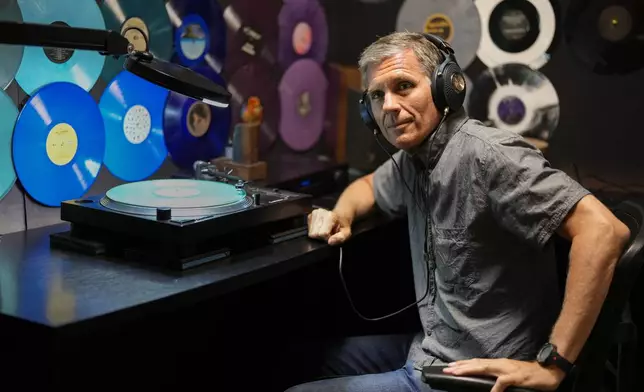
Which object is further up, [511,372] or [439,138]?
[439,138]

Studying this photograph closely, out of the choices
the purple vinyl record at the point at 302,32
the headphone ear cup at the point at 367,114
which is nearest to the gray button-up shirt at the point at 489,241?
the headphone ear cup at the point at 367,114

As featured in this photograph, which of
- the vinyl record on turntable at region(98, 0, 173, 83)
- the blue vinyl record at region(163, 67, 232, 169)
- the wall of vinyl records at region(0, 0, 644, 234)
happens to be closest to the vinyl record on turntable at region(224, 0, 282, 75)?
the wall of vinyl records at region(0, 0, 644, 234)

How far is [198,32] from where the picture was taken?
84.1 inches

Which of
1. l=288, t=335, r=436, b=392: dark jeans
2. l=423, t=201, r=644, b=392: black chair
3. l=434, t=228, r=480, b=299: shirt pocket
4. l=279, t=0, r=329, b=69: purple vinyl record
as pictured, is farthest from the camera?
l=279, t=0, r=329, b=69: purple vinyl record

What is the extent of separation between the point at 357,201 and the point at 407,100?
0.36 metres

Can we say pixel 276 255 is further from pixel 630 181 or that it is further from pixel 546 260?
pixel 630 181

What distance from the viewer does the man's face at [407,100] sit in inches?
63.9

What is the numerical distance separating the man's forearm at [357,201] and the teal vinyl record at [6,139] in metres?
0.77

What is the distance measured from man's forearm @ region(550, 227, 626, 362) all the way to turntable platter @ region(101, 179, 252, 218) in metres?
0.69

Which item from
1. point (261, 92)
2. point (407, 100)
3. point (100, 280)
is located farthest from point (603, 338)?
point (261, 92)

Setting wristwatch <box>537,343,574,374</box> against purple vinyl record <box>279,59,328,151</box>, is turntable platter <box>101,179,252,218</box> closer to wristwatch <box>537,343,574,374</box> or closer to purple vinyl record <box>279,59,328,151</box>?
wristwatch <box>537,343,574,374</box>

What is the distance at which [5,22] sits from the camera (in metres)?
1.29

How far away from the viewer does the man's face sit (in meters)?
1.62

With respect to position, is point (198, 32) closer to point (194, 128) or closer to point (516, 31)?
point (194, 128)
